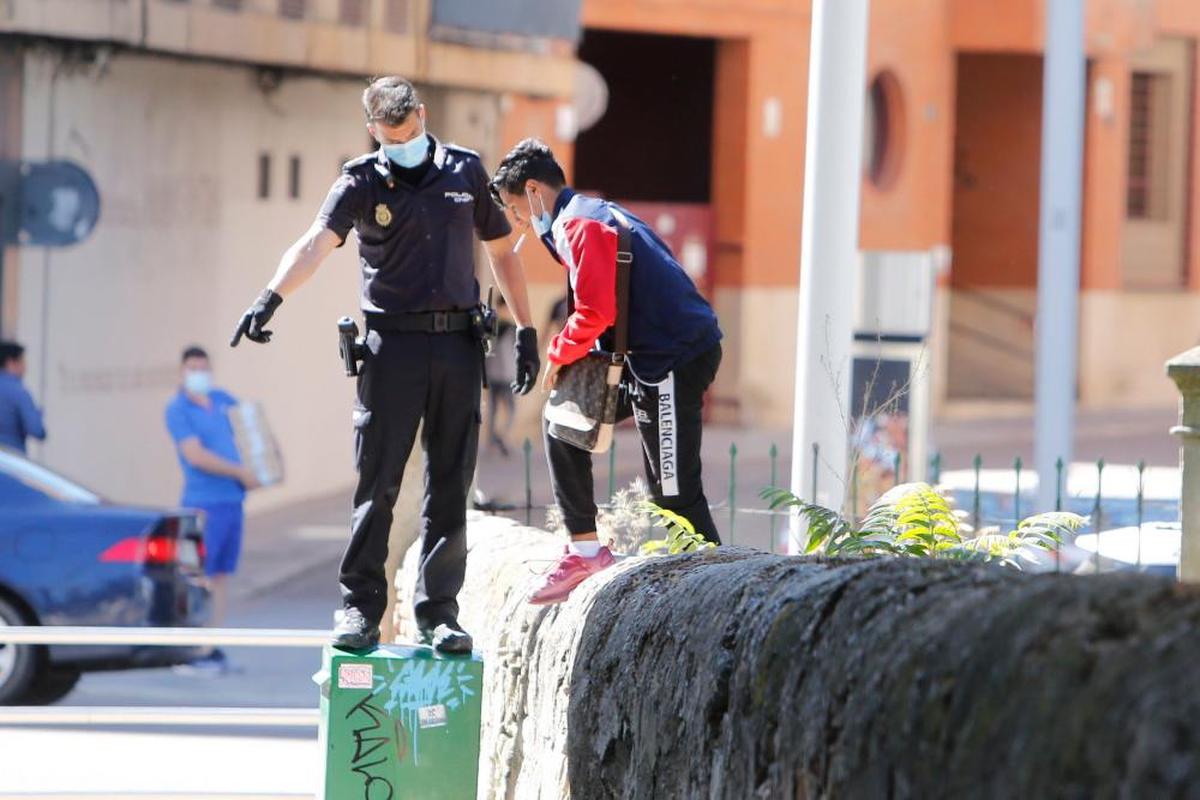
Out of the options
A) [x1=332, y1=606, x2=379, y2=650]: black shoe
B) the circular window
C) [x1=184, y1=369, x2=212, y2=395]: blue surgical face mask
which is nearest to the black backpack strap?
[x1=332, y1=606, x2=379, y2=650]: black shoe

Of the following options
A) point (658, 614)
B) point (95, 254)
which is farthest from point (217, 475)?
point (658, 614)

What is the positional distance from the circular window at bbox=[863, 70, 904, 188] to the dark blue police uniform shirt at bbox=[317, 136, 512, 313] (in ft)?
67.5

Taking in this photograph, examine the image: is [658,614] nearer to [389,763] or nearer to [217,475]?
[389,763]

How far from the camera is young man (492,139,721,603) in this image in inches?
256

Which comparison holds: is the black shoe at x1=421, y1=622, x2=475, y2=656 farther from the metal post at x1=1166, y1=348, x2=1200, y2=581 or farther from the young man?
the metal post at x1=1166, y1=348, x2=1200, y2=581

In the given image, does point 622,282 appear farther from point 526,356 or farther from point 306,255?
point 306,255

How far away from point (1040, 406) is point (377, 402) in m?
8.52

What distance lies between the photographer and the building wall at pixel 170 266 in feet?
50.9

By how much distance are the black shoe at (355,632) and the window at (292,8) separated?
38.5 feet

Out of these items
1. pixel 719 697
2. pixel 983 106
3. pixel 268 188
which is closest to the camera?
pixel 719 697

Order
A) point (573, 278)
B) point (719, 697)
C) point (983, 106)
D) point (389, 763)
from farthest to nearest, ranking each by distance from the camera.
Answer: point (983, 106) < point (573, 278) < point (389, 763) < point (719, 697)

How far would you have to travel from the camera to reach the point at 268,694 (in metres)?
11.9

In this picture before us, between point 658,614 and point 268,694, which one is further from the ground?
point 658,614

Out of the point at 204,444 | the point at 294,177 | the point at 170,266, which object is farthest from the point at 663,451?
Answer: the point at 294,177
